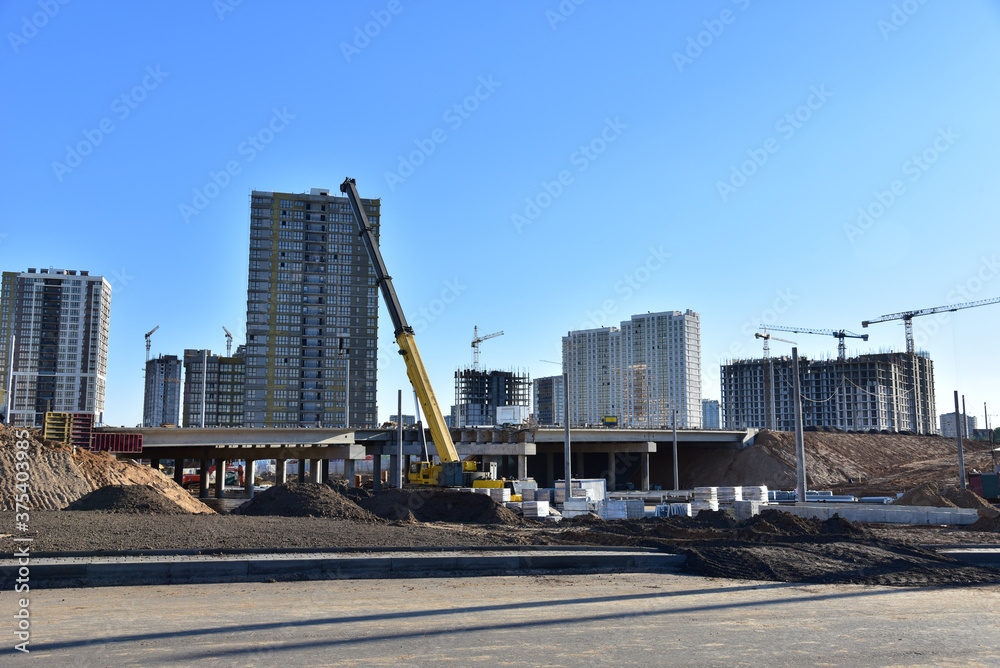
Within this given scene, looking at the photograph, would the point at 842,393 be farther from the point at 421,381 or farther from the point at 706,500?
the point at 421,381

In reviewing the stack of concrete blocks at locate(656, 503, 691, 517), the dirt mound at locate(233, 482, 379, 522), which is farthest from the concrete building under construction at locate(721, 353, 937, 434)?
the dirt mound at locate(233, 482, 379, 522)

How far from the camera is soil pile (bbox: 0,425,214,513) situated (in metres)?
30.4

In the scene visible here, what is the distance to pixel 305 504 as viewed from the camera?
30.0m

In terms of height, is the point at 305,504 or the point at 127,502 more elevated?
the point at 127,502

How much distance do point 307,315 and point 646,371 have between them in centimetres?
9198

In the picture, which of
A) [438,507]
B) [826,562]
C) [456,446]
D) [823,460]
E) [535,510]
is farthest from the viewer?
[823,460]

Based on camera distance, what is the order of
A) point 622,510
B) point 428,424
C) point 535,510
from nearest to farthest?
point 622,510, point 535,510, point 428,424

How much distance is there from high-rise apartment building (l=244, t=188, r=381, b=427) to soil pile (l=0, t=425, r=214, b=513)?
75603 millimetres

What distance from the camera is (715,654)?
877 cm

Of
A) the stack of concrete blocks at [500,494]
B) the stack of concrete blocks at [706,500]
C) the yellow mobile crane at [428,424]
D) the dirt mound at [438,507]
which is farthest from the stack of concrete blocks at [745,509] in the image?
the yellow mobile crane at [428,424]

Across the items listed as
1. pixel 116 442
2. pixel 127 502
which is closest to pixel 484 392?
pixel 116 442

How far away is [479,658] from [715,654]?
9.02 ft

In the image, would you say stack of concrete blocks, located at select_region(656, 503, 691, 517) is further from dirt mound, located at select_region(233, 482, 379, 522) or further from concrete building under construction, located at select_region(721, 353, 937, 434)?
concrete building under construction, located at select_region(721, 353, 937, 434)

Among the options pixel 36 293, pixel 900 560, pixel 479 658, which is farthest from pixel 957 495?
pixel 36 293
